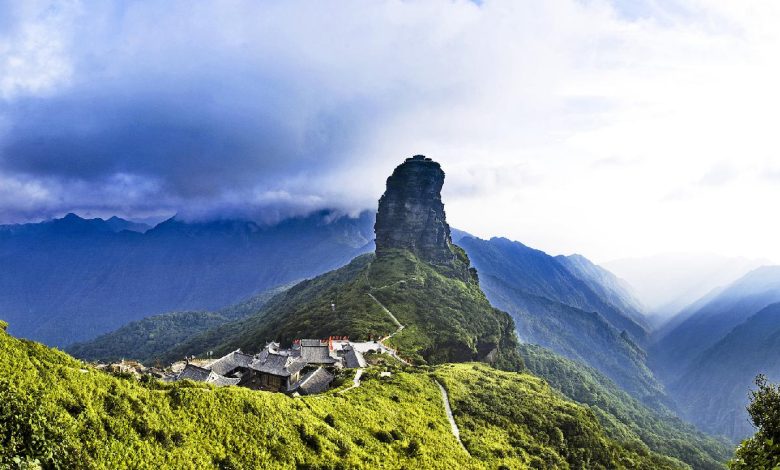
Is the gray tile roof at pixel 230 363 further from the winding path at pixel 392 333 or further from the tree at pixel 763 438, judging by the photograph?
the tree at pixel 763 438

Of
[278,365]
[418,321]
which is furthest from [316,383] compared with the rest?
[418,321]

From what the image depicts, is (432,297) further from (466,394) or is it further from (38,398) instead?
(38,398)

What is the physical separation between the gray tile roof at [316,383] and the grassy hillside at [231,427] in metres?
7.47

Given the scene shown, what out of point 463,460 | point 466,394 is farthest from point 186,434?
point 466,394

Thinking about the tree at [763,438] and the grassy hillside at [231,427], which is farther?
the tree at [763,438]

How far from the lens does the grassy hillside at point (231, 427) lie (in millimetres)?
20234

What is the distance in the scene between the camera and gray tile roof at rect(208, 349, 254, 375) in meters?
83.3

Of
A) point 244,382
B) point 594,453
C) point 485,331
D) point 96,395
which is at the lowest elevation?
point 594,453

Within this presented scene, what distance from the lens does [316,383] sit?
65.8 m

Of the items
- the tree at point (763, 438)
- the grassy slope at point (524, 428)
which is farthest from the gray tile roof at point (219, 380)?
the tree at point (763, 438)

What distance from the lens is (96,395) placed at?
24.0m

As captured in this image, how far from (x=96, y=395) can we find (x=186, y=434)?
5716mm

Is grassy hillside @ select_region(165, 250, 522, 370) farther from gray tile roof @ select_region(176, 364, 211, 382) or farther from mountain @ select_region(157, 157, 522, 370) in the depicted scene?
gray tile roof @ select_region(176, 364, 211, 382)

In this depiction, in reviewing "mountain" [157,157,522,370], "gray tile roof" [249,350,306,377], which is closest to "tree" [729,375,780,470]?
"gray tile roof" [249,350,306,377]
